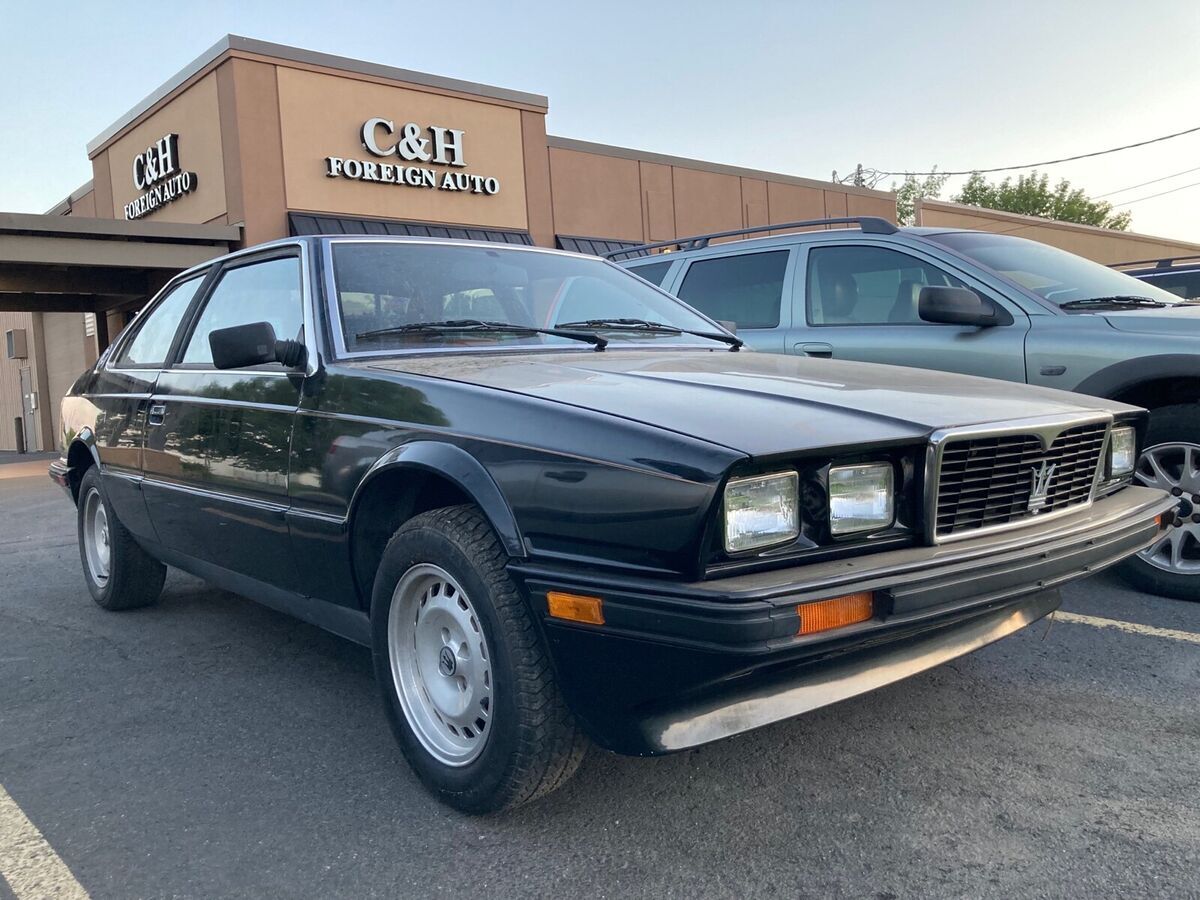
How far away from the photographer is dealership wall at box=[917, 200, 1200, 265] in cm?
2389

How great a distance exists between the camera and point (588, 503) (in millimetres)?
2105

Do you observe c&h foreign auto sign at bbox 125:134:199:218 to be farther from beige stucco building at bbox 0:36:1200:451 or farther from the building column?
the building column

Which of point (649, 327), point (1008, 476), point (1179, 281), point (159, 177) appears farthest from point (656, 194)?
point (1008, 476)

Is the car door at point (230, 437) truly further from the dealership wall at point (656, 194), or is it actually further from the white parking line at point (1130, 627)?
the dealership wall at point (656, 194)

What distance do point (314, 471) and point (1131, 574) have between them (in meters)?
3.47

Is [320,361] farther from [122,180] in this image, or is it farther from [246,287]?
[122,180]

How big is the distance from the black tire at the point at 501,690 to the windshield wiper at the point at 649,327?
1.25 meters

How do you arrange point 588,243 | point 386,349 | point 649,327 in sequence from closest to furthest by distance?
point 386,349 → point 649,327 → point 588,243

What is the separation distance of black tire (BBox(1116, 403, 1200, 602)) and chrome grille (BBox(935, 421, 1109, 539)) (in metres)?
1.50

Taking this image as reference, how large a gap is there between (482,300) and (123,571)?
2.36 metres

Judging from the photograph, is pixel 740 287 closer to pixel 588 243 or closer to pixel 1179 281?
pixel 1179 281

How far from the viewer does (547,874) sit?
7.11 feet

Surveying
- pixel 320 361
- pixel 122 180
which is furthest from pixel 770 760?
pixel 122 180

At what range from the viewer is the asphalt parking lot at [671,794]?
214 cm
